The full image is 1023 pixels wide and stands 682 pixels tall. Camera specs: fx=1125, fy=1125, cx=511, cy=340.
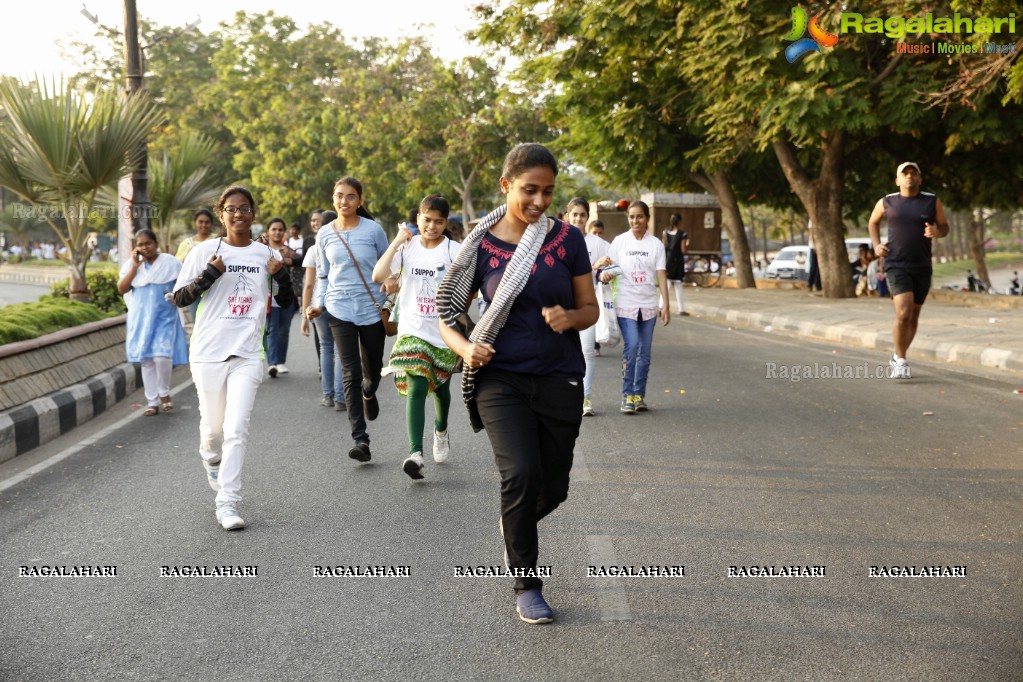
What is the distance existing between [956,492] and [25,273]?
157ft

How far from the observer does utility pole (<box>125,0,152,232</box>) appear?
51.1 feet

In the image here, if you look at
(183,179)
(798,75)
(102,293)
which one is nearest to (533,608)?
(102,293)

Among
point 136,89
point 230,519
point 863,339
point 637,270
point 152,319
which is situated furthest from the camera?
point 863,339

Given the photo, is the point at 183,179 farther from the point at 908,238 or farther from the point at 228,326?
the point at 228,326

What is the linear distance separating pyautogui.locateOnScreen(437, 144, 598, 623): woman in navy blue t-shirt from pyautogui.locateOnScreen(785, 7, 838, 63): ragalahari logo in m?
15.2

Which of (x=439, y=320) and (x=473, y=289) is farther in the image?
(x=439, y=320)

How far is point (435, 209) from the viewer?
720 cm

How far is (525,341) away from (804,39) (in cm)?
1630

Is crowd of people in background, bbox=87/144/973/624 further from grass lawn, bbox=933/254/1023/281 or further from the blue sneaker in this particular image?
grass lawn, bbox=933/254/1023/281

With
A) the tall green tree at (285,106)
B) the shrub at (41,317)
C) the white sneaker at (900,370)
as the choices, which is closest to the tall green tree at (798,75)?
the white sneaker at (900,370)

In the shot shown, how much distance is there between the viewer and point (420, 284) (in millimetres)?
7293

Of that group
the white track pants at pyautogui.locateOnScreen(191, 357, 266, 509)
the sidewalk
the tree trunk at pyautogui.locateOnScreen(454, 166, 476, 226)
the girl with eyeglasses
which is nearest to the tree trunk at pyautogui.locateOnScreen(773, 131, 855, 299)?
the sidewalk

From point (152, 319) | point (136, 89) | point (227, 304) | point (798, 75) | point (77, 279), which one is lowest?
point (152, 319)

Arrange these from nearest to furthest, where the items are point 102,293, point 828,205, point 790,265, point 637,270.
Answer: point 637,270, point 102,293, point 828,205, point 790,265
